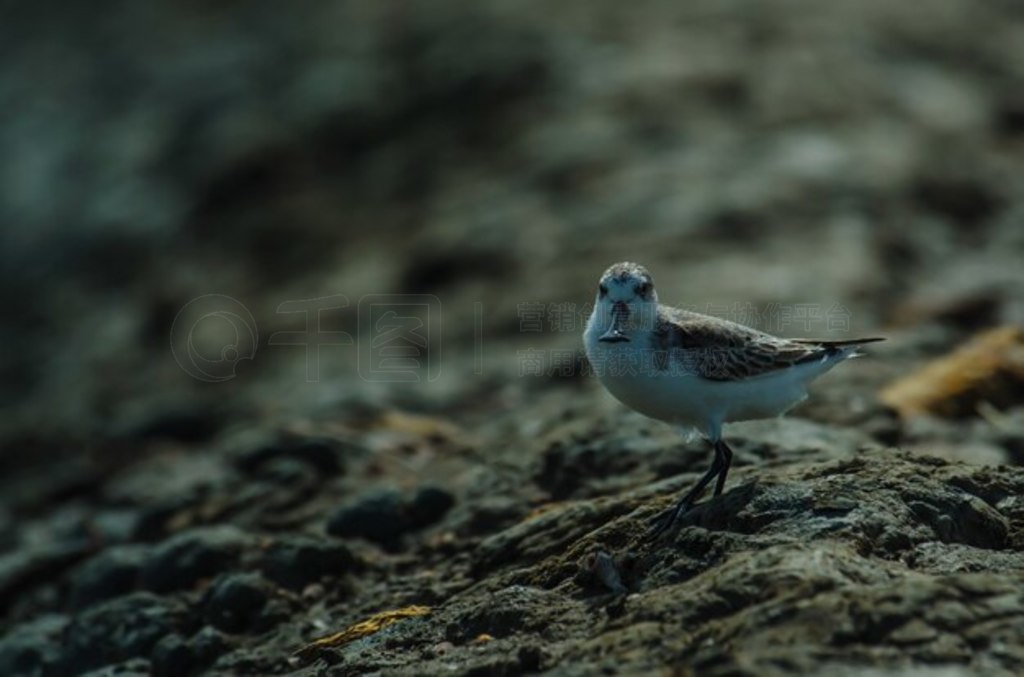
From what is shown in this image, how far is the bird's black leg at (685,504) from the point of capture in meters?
8.38

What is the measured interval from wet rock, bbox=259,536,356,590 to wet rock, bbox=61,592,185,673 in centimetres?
72

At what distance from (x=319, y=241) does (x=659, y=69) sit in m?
5.89

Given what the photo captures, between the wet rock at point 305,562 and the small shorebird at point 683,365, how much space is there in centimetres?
284

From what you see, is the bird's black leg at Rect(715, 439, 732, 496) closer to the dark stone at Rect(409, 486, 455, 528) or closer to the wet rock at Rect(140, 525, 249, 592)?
the dark stone at Rect(409, 486, 455, 528)

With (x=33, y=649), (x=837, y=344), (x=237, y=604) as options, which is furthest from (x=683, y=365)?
(x=33, y=649)

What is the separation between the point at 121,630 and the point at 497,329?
7104 millimetres

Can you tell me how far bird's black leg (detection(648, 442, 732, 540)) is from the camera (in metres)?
8.38

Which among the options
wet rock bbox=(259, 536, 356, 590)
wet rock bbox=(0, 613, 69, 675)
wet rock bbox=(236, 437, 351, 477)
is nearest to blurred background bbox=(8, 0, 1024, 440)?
wet rock bbox=(236, 437, 351, 477)

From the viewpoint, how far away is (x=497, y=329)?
1644 centimetres

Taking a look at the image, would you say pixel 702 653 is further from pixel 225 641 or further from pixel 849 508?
pixel 225 641

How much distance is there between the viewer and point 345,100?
78.9ft

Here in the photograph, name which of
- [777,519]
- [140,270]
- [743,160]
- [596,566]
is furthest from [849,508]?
[140,270]

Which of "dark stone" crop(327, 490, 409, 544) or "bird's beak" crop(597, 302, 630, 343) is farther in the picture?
"dark stone" crop(327, 490, 409, 544)

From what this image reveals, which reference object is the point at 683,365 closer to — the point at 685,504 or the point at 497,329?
the point at 685,504
